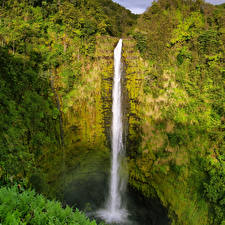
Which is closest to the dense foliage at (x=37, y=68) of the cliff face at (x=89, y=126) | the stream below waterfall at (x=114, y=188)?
the cliff face at (x=89, y=126)

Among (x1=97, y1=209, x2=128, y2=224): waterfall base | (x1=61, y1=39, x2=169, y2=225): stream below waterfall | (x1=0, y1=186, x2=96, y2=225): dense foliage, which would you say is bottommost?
(x1=97, y1=209, x2=128, y2=224): waterfall base

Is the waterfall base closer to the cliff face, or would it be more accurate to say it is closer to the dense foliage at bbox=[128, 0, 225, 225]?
the cliff face

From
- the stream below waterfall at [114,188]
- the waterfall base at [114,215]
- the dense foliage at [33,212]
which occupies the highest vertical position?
the dense foliage at [33,212]

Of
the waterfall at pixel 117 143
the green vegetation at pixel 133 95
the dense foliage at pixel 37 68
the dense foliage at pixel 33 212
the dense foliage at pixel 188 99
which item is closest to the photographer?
the dense foliage at pixel 33 212

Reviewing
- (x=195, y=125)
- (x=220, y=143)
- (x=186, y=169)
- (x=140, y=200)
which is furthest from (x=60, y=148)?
(x=220, y=143)

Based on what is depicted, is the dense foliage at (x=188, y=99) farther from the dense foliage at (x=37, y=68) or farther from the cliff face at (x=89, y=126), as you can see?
the dense foliage at (x=37, y=68)

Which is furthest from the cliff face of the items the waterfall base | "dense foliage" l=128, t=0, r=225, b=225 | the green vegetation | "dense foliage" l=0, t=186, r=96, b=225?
"dense foliage" l=0, t=186, r=96, b=225

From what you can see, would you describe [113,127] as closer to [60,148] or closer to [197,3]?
[60,148]
